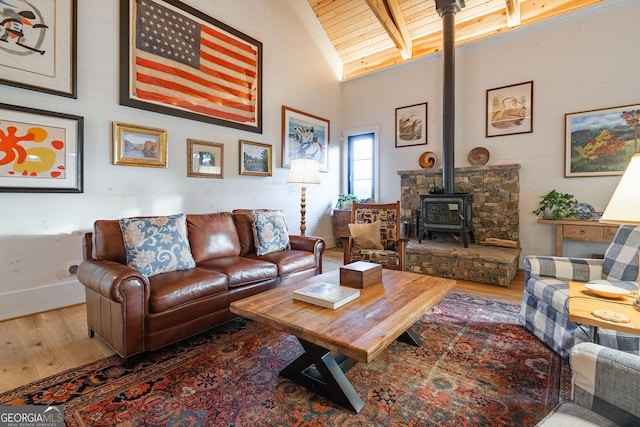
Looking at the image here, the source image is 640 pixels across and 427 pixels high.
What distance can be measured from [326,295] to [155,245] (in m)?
1.41

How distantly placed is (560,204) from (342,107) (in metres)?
4.00

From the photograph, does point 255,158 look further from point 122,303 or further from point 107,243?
point 122,303

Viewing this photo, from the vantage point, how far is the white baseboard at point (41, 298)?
2600 millimetres

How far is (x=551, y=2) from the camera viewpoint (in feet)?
13.4

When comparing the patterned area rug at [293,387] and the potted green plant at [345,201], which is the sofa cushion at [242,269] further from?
the potted green plant at [345,201]

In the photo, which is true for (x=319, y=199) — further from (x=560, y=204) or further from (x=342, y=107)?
(x=560, y=204)

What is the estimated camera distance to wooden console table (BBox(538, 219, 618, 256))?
3.43 metres

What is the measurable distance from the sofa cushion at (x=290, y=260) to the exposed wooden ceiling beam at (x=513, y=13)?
4.28m

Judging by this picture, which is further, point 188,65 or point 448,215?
point 448,215

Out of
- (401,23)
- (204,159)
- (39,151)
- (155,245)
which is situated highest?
(401,23)

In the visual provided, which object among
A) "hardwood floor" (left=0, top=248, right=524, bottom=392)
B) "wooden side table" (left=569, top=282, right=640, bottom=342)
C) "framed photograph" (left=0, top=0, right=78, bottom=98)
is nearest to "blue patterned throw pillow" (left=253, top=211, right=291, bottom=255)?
"hardwood floor" (left=0, top=248, right=524, bottom=392)

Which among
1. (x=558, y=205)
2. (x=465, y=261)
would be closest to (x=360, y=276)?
(x=465, y=261)

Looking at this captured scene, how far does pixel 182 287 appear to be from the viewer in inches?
81.0

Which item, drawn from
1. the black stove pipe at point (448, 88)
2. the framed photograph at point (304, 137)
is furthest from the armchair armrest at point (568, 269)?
the framed photograph at point (304, 137)
